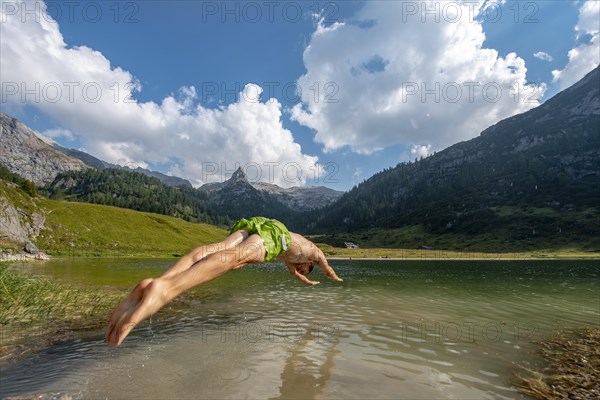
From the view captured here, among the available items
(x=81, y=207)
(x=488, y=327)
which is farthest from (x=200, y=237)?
(x=488, y=327)

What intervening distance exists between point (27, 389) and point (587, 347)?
60.5ft

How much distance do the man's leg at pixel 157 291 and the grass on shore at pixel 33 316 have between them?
7.76 m

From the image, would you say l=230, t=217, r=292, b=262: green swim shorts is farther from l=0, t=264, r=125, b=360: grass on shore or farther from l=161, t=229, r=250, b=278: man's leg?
l=0, t=264, r=125, b=360: grass on shore

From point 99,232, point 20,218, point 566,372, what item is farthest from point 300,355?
point 99,232

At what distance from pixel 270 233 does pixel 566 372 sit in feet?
32.9

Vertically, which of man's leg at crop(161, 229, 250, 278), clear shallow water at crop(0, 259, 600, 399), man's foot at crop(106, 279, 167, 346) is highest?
man's leg at crop(161, 229, 250, 278)

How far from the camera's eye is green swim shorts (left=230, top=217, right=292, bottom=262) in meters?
8.27

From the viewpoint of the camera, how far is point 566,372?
10.4 m

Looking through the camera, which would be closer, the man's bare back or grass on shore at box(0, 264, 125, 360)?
the man's bare back

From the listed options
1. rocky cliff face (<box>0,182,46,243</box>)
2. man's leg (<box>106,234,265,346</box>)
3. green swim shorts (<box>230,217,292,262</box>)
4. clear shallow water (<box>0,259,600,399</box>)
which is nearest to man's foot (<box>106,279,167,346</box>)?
man's leg (<box>106,234,265,346</box>)

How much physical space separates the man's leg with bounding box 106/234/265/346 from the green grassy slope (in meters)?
110

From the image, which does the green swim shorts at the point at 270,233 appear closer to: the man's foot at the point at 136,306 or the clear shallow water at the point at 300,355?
the man's foot at the point at 136,306

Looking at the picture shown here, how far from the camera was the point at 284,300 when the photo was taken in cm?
2455

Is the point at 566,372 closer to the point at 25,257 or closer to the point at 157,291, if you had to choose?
the point at 157,291
